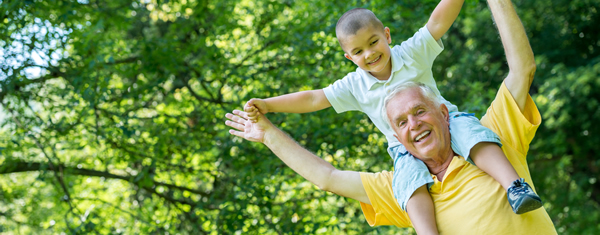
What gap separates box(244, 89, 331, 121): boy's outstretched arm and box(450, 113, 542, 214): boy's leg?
0.61 m

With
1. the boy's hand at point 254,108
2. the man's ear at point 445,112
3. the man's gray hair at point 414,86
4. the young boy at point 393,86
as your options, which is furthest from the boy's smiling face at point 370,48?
the boy's hand at point 254,108

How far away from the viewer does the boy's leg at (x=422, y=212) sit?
5.77 feet

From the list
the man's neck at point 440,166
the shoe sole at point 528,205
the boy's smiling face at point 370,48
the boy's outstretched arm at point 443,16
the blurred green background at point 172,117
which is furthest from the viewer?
the blurred green background at point 172,117

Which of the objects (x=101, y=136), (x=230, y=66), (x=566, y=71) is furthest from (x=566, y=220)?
(x=101, y=136)

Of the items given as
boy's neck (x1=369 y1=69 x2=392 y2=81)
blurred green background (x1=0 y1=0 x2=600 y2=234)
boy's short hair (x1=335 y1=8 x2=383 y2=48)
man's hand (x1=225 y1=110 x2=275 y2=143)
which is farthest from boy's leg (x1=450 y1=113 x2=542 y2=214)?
blurred green background (x1=0 y1=0 x2=600 y2=234)

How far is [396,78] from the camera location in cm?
218

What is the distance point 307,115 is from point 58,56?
2.10 metres

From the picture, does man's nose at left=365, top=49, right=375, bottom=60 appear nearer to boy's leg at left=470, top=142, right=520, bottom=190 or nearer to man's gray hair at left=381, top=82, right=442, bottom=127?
man's gray hair at left=381, top=82, right=442, bottom=127

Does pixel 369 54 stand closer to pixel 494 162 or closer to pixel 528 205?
pixel 494 162

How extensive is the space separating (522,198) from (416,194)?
37cm

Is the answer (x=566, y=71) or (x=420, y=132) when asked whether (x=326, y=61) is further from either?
(x=566, y=71)

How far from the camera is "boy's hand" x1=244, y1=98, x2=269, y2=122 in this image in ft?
7.06

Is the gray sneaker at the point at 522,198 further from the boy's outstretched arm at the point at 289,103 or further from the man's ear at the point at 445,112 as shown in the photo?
the boy's outstretched arm at the point at 289,103

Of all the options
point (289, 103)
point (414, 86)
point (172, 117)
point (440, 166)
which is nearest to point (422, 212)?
point (440, 166)
